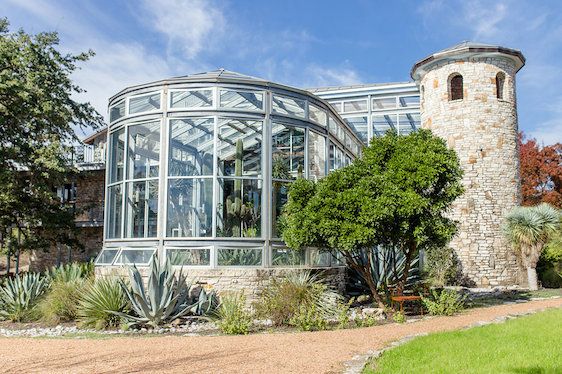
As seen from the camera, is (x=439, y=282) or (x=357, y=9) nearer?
(x=357, y=9)

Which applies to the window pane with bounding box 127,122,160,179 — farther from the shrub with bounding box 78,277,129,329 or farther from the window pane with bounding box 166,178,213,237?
the shrub with bounding box 78,277,129,329

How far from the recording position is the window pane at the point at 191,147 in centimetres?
1104

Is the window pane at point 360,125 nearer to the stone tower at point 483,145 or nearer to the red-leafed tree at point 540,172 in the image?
the stone tower at point 483,145

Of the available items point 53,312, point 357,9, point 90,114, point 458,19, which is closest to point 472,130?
point 458,19

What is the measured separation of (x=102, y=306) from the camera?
9.24m

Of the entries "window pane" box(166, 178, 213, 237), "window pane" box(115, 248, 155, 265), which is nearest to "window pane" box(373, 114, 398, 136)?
"window pane" box(166, 178, 213, 237)

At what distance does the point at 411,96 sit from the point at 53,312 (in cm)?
1797

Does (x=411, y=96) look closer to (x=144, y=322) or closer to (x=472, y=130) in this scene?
(x=472, y=130)

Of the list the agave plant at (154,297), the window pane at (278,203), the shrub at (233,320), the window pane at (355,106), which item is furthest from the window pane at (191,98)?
the window pane at (355,106)

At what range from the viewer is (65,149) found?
47.5 ft

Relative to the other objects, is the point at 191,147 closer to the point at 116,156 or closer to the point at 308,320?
the point at 116,156

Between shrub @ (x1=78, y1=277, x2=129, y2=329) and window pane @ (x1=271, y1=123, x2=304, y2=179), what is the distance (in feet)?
13.9

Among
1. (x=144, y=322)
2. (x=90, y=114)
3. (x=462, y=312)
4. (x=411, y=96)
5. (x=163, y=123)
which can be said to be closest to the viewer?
(x=144, y=322)

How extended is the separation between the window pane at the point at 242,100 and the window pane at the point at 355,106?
12.7m
